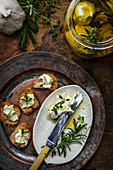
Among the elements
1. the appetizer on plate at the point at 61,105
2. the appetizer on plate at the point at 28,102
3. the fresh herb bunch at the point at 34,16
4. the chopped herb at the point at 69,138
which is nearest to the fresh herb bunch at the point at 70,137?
the chopped herb at the point at 69,138

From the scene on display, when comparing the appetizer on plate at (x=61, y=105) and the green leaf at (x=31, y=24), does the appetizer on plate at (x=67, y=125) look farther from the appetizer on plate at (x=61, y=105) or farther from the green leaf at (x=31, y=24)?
the green leaf at (x=31, y=24)

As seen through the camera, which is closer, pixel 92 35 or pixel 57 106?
pixel 92 35

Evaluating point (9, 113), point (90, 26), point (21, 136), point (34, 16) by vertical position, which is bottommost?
point (21, 136)

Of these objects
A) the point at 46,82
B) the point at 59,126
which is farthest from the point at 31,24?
the point at 59,126

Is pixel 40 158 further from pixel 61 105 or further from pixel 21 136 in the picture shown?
pixel 61 105

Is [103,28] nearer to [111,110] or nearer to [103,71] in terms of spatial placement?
[103,71]

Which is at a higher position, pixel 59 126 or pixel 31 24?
pixel 31 24

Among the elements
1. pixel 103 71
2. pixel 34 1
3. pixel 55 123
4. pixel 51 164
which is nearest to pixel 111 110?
pixel 103 71
